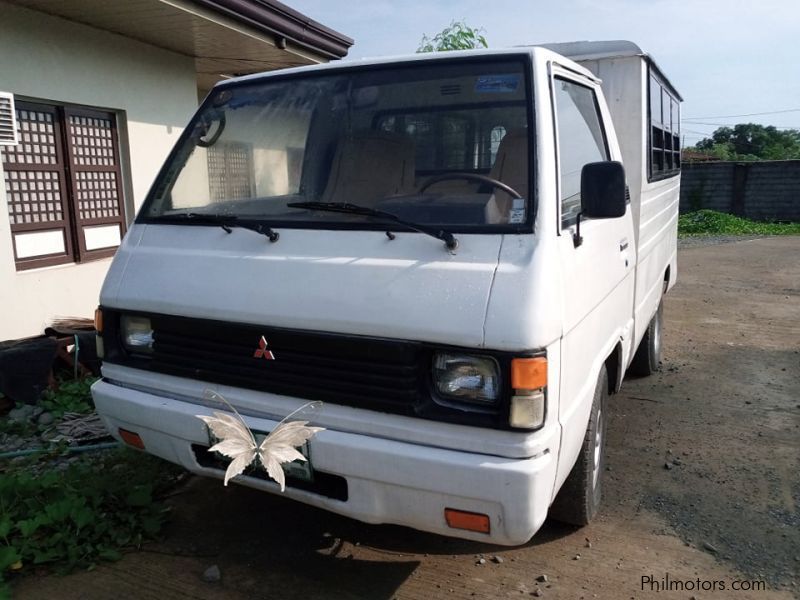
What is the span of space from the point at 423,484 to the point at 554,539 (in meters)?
1.19

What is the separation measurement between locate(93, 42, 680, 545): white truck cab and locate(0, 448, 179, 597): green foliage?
18.7 inches

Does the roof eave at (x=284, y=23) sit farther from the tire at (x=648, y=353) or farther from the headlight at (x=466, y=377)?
the headlight at (x=466, y=377)

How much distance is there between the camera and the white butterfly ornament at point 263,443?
2.33 metres

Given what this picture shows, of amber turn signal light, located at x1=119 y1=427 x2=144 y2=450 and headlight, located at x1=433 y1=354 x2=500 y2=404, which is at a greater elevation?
headlight, located at x1=433 y1=354 x2=500 y2=404

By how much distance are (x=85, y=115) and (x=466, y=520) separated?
607cm

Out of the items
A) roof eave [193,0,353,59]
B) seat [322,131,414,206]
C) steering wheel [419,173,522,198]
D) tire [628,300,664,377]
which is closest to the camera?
steering wheel [419,173,522,198]

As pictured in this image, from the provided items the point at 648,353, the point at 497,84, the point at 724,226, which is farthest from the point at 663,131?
the point at 724,226

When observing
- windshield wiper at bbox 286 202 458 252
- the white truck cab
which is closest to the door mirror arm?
the white truck cab

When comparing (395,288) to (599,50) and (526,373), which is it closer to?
(526,373)

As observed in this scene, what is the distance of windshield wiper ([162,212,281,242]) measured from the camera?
2.72 m

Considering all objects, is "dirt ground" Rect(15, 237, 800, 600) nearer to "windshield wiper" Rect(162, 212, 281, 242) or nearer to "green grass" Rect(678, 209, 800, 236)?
"windshield wiper" Rect(162, 212, 281, 242)

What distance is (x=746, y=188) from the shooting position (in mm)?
21172

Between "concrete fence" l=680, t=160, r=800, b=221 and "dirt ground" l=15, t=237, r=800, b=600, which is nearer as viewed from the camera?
"dirt ground" l=15, t=237, r=800, b=600

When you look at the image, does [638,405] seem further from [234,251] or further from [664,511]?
[234,251]
